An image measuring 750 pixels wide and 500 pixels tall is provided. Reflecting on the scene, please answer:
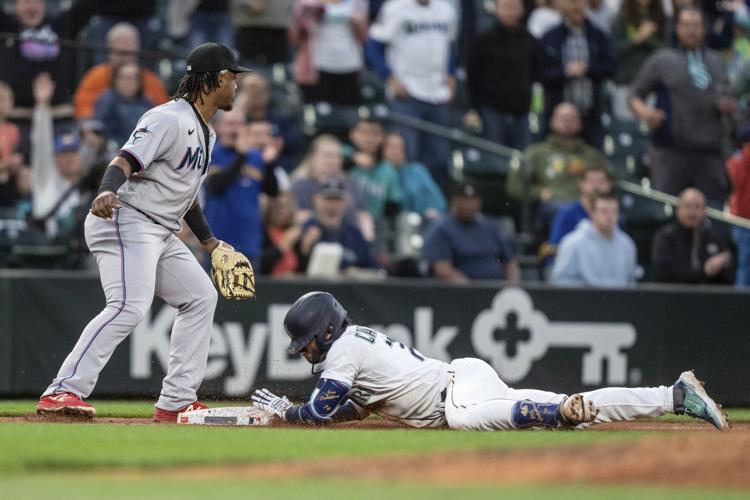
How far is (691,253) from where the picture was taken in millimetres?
12969

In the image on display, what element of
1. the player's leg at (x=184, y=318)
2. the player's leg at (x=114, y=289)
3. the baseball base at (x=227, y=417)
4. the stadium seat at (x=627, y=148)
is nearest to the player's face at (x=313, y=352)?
the baseball base at (x=227, y=417)

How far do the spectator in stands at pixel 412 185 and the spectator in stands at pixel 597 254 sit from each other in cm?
138

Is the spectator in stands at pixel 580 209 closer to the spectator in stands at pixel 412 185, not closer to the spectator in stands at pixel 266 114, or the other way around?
the spectator in stands at pixel 412 185

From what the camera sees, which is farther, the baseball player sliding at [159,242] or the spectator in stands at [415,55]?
the spectator in stands at [415,55]

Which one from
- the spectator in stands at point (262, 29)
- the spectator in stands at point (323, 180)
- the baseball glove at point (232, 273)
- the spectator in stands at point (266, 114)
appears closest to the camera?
the baseball glove at point (232, 273)

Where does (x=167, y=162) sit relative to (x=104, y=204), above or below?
above

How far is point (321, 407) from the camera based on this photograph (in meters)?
7.48

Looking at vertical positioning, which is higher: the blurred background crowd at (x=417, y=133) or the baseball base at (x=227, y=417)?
the blurred background crowd at (x=417, y=133)

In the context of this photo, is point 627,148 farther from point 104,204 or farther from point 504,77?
point 104,204

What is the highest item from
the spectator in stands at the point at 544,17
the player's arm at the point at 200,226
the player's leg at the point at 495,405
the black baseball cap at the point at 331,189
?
the spectator in stands at the point at 544,17

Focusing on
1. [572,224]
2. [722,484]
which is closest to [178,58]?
[572,224]

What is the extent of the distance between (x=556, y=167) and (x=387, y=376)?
631cm

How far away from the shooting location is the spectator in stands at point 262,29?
1344 centimetres

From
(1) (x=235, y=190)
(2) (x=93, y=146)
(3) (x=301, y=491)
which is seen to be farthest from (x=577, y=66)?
(3) (x=301, y=491)
